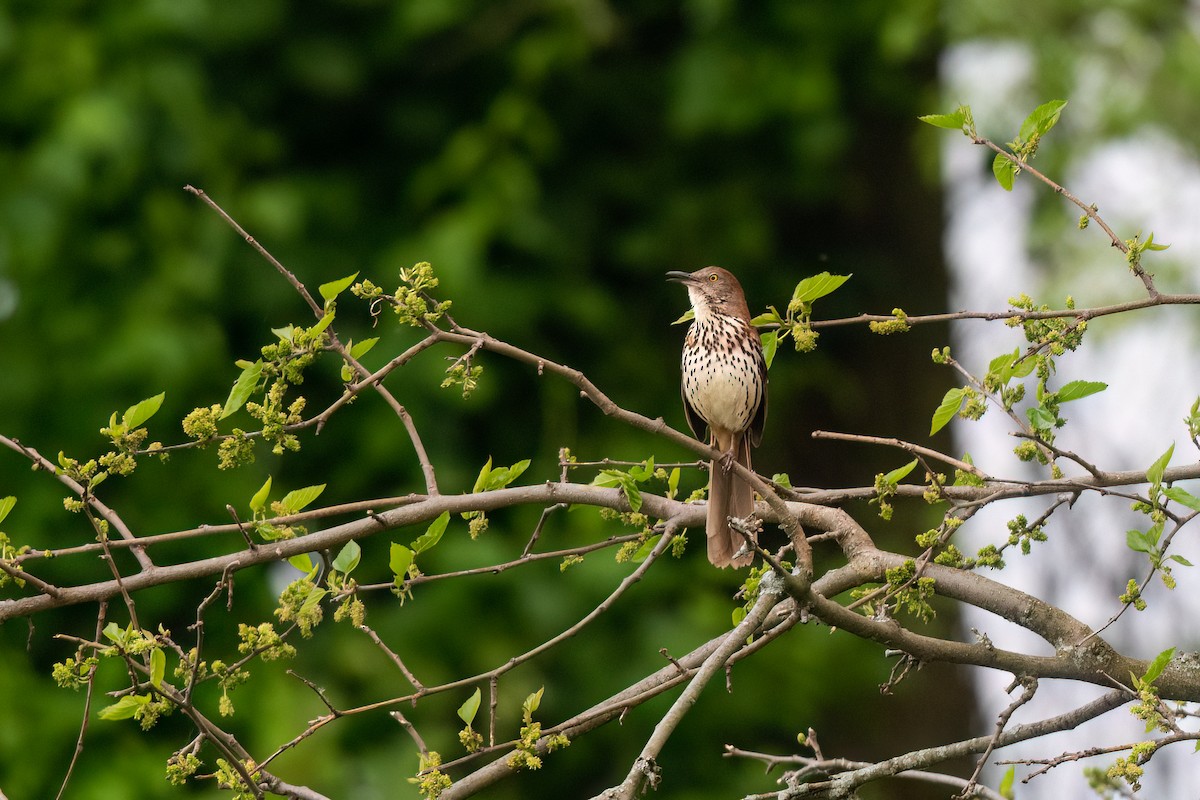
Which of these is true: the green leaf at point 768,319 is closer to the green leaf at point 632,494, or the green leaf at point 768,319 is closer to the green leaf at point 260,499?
the green leaf at point 632,494

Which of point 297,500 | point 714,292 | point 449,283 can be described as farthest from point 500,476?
point 449,283

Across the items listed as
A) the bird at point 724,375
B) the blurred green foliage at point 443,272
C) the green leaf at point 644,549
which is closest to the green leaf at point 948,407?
the green leaf at point 644,549

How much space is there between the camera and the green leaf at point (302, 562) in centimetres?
260

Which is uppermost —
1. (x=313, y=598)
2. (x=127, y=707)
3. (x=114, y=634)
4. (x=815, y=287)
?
(x=815, y=287)

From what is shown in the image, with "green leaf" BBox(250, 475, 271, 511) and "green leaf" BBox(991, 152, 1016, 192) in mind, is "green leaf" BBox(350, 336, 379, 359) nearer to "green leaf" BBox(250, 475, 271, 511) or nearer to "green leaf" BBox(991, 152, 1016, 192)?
"green leaf" BBox(250, 475, 271, 511)

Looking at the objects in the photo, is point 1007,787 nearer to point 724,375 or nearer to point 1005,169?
point 1005,169

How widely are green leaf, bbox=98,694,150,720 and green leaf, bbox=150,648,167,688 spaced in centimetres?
7

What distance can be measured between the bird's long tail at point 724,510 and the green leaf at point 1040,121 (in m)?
1.12

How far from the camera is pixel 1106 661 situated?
255 centimetres

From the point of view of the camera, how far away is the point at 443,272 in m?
5.53

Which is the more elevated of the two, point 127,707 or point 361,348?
point 361,348

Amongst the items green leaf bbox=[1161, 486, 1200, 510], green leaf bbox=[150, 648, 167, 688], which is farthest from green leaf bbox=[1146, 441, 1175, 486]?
green leaf bbox=[150, 648, 167, 688]

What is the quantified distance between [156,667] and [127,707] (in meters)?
0.19

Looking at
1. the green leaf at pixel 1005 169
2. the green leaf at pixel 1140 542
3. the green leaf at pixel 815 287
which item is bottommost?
the green leaf at pixel 1140 542
